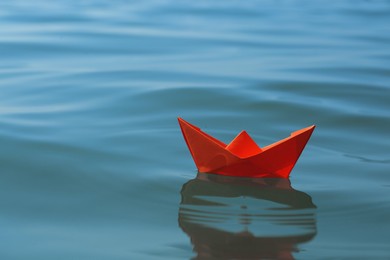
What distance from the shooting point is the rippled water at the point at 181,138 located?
1.92 m

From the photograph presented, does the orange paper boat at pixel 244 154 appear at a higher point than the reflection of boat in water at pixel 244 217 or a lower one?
higher

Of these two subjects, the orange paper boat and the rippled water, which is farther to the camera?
the orange paper boat

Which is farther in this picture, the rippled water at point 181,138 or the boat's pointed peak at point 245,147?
the boat's pointed peak at point 245,147

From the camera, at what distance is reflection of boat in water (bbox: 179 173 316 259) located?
185 centimetres

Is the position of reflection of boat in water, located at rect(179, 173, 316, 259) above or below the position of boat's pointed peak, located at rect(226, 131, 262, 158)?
below

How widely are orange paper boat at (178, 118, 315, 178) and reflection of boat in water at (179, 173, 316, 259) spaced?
0.03 metres

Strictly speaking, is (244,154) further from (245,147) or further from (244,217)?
(244,217)

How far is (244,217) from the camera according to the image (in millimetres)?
2043

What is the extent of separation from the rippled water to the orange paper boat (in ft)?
0.14

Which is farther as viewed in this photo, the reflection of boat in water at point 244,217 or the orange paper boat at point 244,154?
the orange paper boat at point 244,154

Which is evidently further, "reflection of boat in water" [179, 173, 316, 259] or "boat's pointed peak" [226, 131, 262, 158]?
"boat's pointed peak" [226, 131, 262, 158]

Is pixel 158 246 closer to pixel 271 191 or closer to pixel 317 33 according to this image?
pixel 271 191

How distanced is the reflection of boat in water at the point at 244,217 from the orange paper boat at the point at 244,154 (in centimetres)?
3

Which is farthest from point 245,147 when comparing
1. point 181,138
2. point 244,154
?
point 181,138
